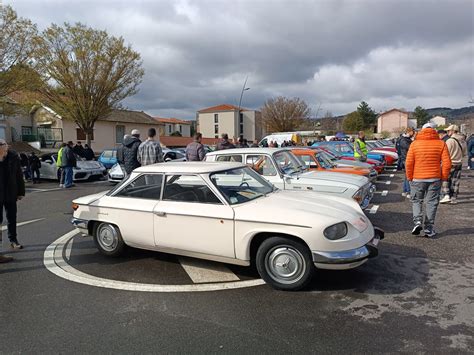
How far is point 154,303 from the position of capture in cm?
347

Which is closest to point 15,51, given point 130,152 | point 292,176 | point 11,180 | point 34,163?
point 34,163

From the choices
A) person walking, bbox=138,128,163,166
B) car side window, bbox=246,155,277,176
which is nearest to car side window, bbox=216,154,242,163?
car side window, bbox=246,155,277,176

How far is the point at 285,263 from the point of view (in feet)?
12.1

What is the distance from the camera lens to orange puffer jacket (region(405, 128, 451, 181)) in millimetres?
5406

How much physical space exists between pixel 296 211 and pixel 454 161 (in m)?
6.80

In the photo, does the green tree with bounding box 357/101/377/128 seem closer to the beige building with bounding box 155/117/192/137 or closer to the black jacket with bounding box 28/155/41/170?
the beige building with bounding box 155/117/192/137

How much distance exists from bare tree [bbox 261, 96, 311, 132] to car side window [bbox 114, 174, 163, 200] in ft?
216

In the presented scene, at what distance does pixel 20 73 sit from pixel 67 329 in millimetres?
17120

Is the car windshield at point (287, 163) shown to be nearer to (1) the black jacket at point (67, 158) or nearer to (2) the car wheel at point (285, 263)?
(2) the car wheel at point (285, 263)

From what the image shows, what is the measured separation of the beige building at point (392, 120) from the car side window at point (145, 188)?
101321mm

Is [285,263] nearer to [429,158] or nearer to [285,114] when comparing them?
[429,158]

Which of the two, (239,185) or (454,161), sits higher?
(454,161)

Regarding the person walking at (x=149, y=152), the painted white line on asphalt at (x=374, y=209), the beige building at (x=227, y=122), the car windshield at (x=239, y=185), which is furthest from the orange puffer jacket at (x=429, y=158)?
the beige building at (x=227, y=122)

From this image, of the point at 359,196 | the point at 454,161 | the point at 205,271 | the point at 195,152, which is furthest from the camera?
the point at 195,152
